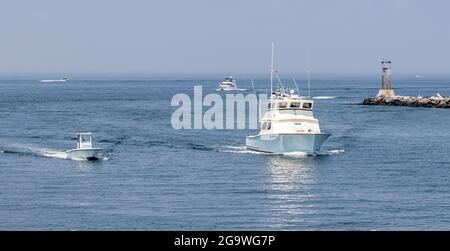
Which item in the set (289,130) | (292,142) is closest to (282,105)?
(289,130)

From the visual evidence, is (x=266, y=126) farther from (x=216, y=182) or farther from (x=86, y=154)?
(x=216, y=182)

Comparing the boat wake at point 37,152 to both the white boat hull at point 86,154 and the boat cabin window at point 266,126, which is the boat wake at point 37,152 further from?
the boat cabin window at point 266,126

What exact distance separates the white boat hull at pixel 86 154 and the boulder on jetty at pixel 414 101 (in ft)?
274

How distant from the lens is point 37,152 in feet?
223

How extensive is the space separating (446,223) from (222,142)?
1587 inches

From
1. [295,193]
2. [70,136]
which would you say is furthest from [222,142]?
[295,193]

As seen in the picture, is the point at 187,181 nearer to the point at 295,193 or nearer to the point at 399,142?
the point at 295,193

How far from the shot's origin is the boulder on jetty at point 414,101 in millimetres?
139500

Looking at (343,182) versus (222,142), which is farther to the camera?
(222,142)

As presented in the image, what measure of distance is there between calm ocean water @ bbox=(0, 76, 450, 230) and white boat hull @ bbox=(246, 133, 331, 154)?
1019 millimetres

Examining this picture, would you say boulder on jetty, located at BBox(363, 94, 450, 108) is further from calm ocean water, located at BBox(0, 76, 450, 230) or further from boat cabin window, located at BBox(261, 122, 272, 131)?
boat cabin window, located at BBox(261, 122, 272, 131)
